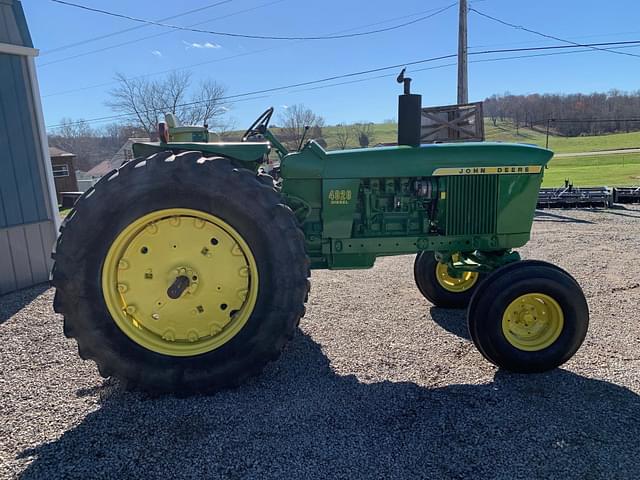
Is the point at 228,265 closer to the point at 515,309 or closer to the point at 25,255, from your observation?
the point at 515,309

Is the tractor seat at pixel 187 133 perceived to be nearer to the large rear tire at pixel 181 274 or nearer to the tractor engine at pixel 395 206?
the large rear tire at pixel 181 274

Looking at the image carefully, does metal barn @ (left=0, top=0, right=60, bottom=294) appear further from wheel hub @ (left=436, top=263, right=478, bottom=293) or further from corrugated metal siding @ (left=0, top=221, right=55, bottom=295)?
wheel hub @ (left=436, top=263, right=478, bottom=293)

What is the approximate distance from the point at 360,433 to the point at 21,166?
5.35 metres

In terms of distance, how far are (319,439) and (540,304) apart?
1829 millimetres

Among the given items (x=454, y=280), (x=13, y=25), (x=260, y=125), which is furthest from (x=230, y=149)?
(x=13, y=25)

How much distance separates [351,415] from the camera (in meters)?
2.71

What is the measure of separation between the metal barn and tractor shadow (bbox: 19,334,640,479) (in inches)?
139

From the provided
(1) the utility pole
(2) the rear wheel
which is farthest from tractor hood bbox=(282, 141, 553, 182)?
(1) the utility pole

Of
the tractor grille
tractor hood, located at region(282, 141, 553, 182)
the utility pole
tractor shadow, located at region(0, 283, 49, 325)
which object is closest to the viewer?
tractor hood, located at region(282, 141, 553, 182)

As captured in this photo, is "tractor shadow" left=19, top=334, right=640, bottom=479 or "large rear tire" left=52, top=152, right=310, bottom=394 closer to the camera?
"tractor shadow" left=19, top=334, right=640, bottom=479

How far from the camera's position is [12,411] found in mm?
2887

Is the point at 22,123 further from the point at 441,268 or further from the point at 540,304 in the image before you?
the point at 540,304

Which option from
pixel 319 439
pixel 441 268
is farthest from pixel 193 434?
pixel 441 268

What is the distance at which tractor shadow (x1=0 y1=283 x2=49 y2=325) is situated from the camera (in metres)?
4.79
